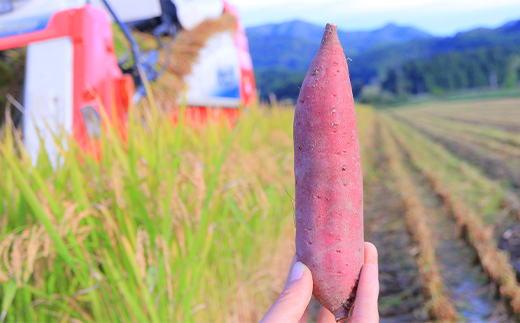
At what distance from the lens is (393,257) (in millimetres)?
3719

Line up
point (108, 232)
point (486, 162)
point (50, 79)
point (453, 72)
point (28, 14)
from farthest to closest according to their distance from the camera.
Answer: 1. point (453, 72)
2. point (486, 162)
3. point (28, 14)
4. point (50, 79)
5. point (108, 232)

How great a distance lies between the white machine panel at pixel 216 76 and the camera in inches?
135

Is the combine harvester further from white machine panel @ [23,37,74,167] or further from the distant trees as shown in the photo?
the distant trees

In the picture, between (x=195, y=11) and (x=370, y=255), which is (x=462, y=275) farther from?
(x=195, y=11)

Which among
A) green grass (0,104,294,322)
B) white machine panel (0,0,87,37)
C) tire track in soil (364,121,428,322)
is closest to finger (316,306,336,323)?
green grass (0,104,294,322)

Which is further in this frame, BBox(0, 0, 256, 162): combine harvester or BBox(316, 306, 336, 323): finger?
BBox(0, 0, 256, 162): combine harvester

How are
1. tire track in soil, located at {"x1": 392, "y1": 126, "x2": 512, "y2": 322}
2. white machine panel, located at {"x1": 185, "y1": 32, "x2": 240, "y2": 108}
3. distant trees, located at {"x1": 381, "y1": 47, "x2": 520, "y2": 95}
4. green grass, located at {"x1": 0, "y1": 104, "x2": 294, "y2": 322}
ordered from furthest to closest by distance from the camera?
distant trees, located at {"x1": 381, "y1": 47, "x2": 520, "y2": 95} → white machine panel, located at {"x1": 185, "y1": 32, "x2": 240, "y2": 108} → tire track in soil, located at {"x1": 392, "y1": 126, "x2": 512, "y2": 322} → green grass, located at {"x1": 0, "y1": 104, "x2": 294, "y2": 322}

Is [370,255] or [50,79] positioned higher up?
[50,79]

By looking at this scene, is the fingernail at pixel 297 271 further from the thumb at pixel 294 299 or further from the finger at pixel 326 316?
the finger at pixel 326 316

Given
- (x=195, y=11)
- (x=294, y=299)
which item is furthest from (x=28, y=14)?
(x=294, y=299)

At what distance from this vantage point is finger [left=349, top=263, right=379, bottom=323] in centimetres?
79

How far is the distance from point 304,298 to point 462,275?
305 cm

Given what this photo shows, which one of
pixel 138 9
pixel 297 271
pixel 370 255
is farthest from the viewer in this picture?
pixel 138 9

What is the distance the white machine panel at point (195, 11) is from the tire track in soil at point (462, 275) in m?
3.02
